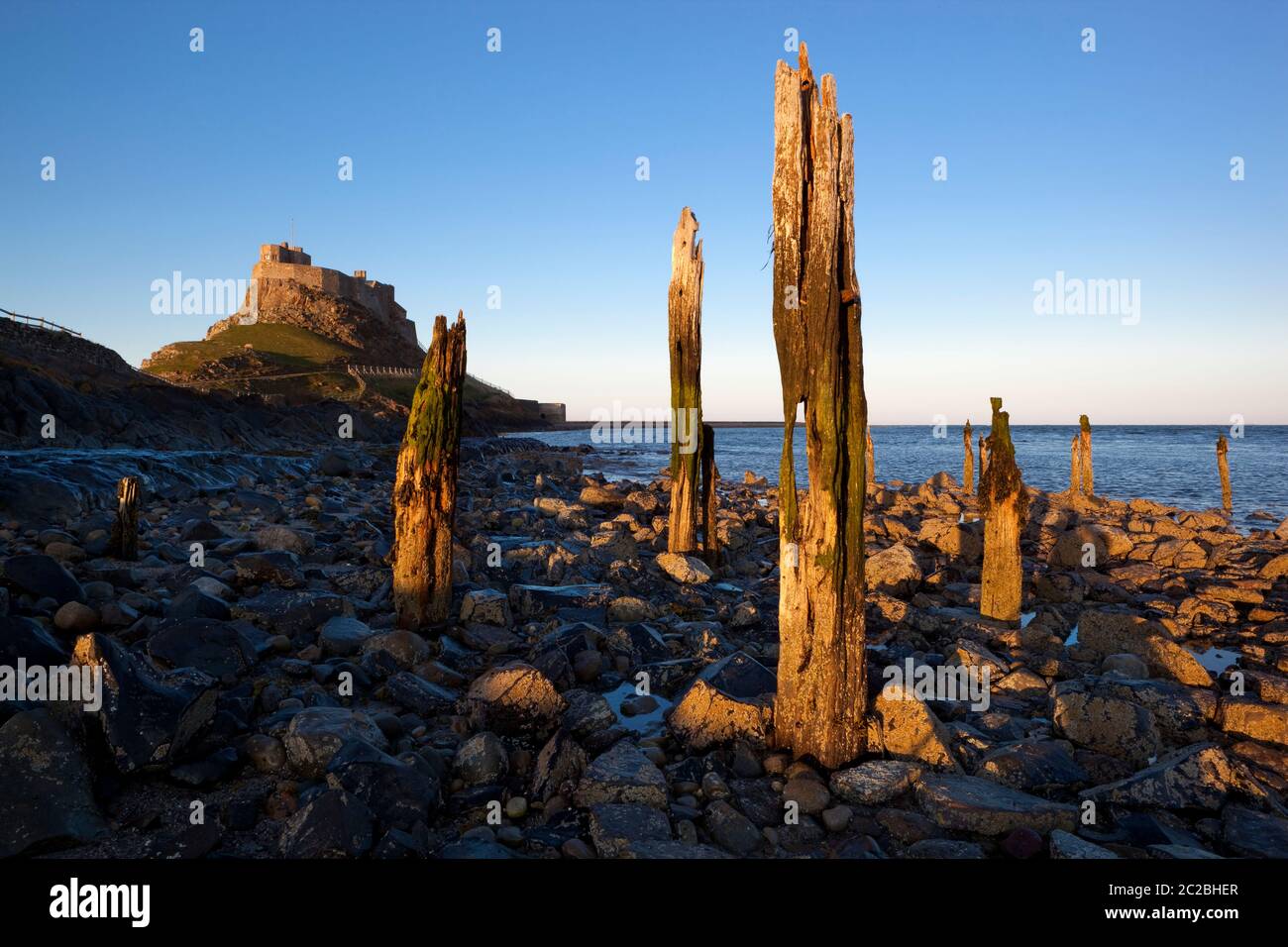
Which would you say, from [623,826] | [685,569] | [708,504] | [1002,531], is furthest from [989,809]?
[708,504]

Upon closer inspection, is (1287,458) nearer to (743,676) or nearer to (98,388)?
(743,676)

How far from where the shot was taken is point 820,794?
5.02m

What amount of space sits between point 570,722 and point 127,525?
27.2 ft

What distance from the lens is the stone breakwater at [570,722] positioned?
14.6 ft

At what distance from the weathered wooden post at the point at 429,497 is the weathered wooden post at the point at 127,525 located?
15.4ft

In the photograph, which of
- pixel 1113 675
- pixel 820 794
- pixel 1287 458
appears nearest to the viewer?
pixel 820 794

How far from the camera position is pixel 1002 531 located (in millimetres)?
10906

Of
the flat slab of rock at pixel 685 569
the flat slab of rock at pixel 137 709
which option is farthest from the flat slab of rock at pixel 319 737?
the flat slab of rock at pixel 685 569

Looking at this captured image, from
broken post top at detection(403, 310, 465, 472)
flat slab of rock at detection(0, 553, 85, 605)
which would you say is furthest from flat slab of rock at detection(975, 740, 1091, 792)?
flat slab of rock at detection(0, 553, 85, 605)

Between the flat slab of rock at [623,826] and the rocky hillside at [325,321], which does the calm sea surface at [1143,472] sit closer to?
the flat slab of rock at [623,826]

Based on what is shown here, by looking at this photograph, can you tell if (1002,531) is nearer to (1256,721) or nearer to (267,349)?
(1256,721)

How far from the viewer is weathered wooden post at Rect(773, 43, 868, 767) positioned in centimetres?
537
